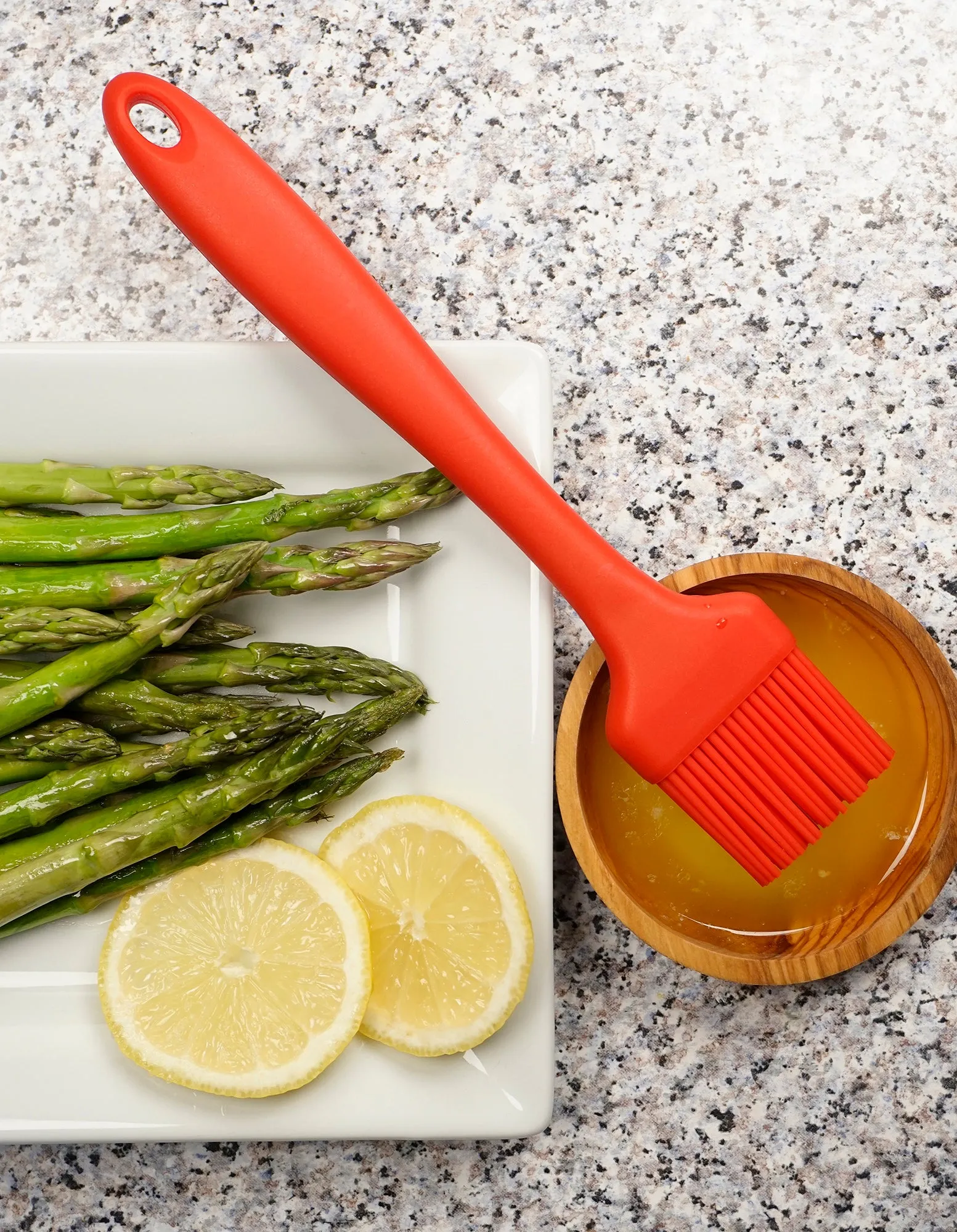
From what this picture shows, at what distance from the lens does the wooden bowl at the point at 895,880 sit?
1335 mm

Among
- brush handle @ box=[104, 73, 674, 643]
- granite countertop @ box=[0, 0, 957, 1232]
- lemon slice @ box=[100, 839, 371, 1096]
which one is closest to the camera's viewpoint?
brush handle @ box=[104, 73, 674, 643]

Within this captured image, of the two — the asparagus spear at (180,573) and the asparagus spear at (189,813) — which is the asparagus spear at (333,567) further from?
the asparagus spear at (189,813)

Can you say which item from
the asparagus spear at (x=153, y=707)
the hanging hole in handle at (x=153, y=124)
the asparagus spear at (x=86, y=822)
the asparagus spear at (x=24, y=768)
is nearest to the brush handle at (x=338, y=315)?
the hanging hole in handle at (x=153, y=124)

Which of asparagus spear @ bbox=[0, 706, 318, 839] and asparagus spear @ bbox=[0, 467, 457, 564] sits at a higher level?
asparagus spear @ bbox=[0, 467, 457, 564]

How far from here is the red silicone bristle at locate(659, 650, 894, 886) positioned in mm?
1354

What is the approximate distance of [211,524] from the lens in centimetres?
146

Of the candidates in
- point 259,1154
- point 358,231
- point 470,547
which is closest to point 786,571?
point 470,547

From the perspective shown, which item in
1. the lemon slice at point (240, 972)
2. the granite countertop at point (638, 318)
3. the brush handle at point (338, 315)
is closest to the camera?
the brush handle at point (338, 315)

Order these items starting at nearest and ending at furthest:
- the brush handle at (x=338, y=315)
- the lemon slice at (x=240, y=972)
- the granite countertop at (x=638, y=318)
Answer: the brush handle at (x=338, y=315) → the lemon slice at (x=240, y=972) → the granite countertop at (x=638, y=318)

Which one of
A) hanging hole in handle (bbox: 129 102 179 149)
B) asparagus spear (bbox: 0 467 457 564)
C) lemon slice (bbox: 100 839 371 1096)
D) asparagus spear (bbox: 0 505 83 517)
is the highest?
hanging hole in handle (bbox: 129 102 179 149)

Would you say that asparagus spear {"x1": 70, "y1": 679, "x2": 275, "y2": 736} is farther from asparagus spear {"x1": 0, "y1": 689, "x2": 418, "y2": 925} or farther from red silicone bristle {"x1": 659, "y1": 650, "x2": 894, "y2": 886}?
red silicone bristle {"x1": 659, "y1": 650, "x2": 894, "y2": 886}

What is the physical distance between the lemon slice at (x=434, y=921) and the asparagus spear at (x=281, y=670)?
0.18 meters

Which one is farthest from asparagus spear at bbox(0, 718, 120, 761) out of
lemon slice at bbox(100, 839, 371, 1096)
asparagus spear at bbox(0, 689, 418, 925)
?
lemon slice at bbox(100, 839, 371, 1096)

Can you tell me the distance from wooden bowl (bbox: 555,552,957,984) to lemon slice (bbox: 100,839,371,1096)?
14.0 inches
